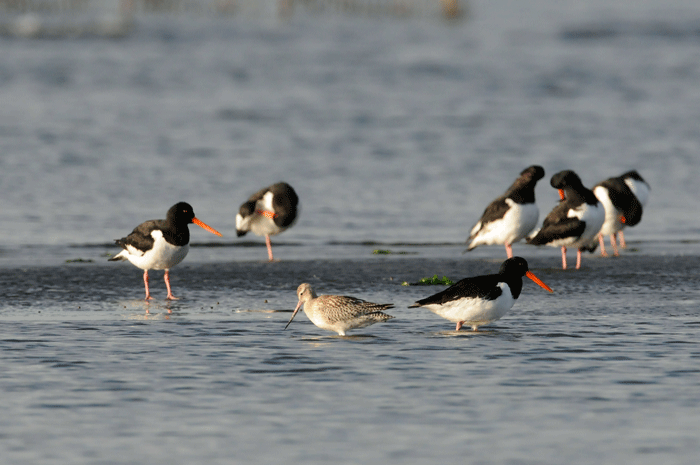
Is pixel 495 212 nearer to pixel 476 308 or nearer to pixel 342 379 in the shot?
pixel 476 308

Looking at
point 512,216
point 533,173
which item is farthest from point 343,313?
point 533,173

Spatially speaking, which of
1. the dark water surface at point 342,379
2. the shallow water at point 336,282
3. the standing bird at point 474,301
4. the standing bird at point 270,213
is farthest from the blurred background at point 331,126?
the standing bird at point 474,301

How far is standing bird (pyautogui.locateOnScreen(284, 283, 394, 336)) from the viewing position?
36.6ft

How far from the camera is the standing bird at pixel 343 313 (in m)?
11.1

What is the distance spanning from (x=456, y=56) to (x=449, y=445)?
57680 mm

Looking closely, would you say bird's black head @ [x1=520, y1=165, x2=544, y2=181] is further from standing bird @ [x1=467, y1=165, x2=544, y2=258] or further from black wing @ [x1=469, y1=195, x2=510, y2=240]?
black wing @ [x1=469, y1=195, x2=510, y2=240]

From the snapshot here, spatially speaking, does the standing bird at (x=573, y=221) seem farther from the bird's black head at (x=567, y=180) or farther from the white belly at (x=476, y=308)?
the white belly at (x=476, y=308)

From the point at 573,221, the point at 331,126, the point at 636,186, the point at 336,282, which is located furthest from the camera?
the point at 331,126

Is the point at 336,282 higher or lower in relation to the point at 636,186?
lower

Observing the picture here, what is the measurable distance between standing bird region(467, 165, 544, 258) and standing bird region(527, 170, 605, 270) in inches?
12.4

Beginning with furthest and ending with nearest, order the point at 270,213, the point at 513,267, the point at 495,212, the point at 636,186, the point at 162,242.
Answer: the point at 636,186, the point at 270,213, the point at 495,212, the point at 162,242, the point at 513,267

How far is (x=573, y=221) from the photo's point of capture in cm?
1633

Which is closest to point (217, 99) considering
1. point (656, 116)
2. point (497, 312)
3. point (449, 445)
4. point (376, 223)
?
point (656, 116)

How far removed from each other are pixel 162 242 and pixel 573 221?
19.4 ft
